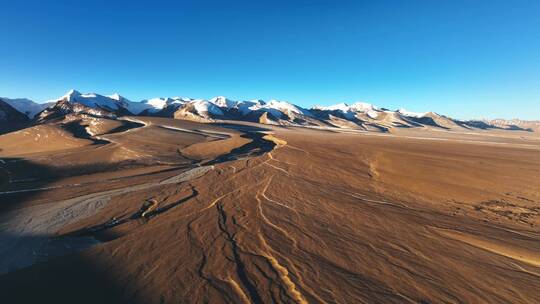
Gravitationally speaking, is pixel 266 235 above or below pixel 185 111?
below

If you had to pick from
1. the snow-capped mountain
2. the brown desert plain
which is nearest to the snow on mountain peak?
the snow-capped mountain

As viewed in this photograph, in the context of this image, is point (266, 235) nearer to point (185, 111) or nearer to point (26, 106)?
point (185, 111)

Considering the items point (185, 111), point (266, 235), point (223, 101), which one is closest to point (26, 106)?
point (185, 111)

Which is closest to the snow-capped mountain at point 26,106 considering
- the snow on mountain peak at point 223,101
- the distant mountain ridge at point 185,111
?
the distant mountain ridge at point 185,111

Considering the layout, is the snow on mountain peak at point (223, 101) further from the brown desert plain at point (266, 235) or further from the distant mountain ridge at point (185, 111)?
the brown desert plain at point (266, 235)

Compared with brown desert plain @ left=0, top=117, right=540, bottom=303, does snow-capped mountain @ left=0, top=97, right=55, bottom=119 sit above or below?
above

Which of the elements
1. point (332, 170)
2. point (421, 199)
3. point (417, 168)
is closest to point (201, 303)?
point (421, 199)

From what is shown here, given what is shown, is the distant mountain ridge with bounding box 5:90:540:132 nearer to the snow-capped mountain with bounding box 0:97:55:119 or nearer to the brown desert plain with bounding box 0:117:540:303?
the snow-capped mountain with bounding box 0:97:55:119
